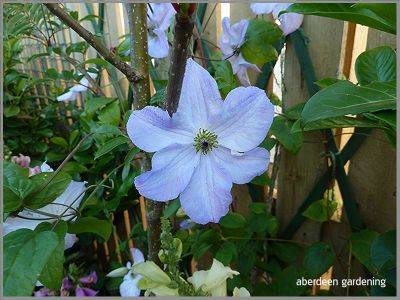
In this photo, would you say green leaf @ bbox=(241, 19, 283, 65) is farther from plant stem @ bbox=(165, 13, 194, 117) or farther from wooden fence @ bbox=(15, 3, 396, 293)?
plant stem @ bbox=(165, 13, 194, 117)

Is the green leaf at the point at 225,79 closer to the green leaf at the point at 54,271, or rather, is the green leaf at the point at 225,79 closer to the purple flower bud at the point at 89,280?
the green leaf at the point at 54,271

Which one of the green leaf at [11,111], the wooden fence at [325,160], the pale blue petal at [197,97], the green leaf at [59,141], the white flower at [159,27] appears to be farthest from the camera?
the green leaf at [11,111]

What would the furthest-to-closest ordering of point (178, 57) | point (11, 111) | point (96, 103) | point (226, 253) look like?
point (11, 111)
point (96, 103)
point (226, 253)
point (178, 57)

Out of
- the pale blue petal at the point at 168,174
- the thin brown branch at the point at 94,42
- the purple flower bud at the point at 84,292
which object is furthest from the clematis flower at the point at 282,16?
the purple flower bud at the point at 84,292

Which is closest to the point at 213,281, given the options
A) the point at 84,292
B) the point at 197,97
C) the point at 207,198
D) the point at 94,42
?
the point at 207,198

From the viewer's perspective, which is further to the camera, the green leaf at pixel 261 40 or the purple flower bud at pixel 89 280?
the purple flower bud at pixel 89 280

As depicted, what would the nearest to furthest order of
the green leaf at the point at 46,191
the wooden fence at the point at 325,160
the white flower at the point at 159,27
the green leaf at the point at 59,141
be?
the green leaf at the point at 46,191
the white flower at the point at 159,27
the wooden fence at the point at 325,160
the green leaf at the point at 59,141

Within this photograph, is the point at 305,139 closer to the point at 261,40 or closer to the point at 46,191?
the point at 261,40
